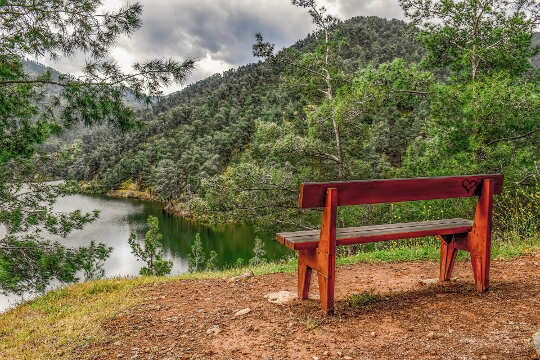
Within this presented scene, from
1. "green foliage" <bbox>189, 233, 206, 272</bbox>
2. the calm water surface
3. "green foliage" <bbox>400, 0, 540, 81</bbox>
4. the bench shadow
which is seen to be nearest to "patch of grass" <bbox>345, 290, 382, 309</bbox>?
the bench shadow

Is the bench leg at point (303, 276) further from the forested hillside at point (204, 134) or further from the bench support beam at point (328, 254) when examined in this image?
the forested hillside at point (204, 134)

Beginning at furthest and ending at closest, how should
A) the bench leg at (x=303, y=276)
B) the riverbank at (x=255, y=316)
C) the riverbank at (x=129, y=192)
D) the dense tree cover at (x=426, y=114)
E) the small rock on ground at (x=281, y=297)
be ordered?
1. the riverbank at (x=129, y=192)
2. the dense tree cover at (x=426, y=114)
3. the small rock on ground at (x=281, y=297)
4. the bench leg at (x=303, y=276)
5. the riverbank at (x=255, y=316)

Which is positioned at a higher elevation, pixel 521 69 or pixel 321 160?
pixel 521 69

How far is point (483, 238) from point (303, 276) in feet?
6.31

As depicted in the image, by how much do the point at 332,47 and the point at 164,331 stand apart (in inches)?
473

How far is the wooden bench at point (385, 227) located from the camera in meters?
3.10

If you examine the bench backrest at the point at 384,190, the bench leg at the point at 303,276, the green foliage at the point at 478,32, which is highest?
the green foliage at the point at 478,32

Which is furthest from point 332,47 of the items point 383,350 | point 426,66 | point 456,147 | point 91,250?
point 383,350

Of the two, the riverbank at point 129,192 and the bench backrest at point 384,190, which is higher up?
the bench backrest at point 384,190

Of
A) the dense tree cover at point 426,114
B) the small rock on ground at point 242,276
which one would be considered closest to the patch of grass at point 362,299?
the small rock on ground at point 242,276

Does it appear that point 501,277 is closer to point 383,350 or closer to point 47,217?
point 383,350

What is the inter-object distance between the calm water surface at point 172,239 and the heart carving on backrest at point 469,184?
934 inches

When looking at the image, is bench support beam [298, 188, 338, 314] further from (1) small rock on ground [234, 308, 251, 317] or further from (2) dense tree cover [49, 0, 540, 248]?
(2) dense tree cover [49, 0, 540, 248]

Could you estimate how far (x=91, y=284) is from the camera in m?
5.34
